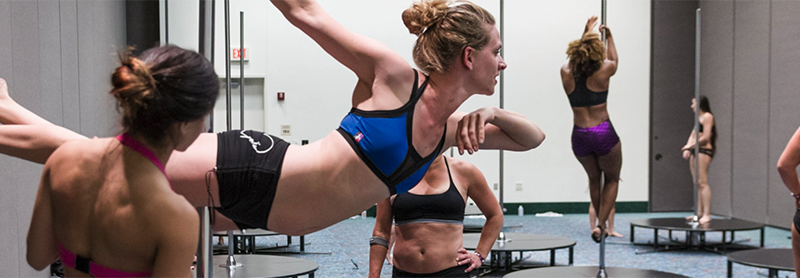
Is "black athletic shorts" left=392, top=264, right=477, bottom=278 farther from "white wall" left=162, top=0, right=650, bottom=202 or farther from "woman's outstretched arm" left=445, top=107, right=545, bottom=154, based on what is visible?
"white wall" left=162, top=0, right=650, bottom=202

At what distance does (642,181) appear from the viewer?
1081 centimetres

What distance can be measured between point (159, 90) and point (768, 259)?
4.60 m

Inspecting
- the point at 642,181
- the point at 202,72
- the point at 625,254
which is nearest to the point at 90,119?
the point at 625,254

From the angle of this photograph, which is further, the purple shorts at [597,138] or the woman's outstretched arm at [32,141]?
the purple shorts at [597,138]

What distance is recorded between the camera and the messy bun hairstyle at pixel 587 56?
5.08 m

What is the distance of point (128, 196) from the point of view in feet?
3.87

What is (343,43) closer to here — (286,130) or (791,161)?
(791,161)

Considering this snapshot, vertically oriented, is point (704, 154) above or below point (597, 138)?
below

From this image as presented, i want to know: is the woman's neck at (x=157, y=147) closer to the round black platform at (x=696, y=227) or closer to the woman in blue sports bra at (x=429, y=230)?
the woman in blue sports bra at (x=429, y=230)

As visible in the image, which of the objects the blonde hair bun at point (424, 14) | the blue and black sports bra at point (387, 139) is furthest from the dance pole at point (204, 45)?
the blonde hair bun at point (424, 14)

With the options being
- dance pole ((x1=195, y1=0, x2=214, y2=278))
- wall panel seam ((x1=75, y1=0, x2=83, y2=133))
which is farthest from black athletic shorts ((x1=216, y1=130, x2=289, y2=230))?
wall panel seam ((x1=75, y1=0, x2=83, y2=133))

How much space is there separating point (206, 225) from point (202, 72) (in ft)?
1.37

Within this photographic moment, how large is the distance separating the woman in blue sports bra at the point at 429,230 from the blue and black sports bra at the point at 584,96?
2108 millimetres

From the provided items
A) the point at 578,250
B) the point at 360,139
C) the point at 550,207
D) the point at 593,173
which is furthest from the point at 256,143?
the point at 550,207
